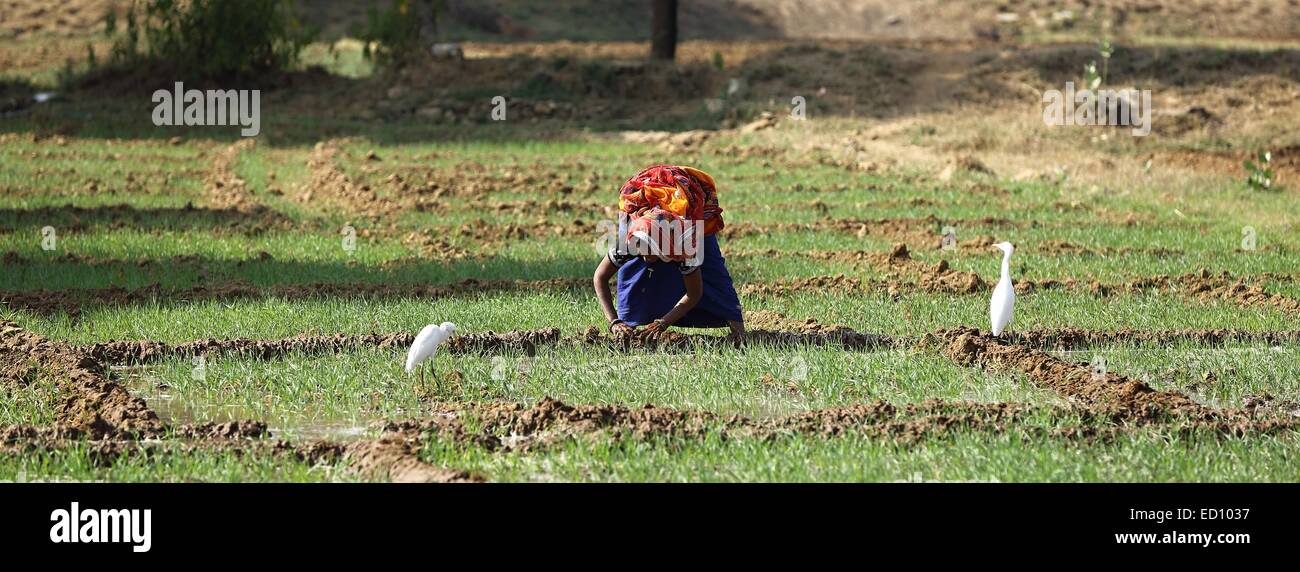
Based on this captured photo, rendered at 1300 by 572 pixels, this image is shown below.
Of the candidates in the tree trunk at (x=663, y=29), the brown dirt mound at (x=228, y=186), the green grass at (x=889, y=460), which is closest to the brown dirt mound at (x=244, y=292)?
the green grass at (x=889, y=460)

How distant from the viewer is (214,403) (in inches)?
282

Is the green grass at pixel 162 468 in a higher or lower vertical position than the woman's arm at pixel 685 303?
lower

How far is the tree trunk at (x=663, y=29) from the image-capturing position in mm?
25922

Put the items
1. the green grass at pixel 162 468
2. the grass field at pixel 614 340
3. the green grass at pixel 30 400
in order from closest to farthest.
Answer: the green grass at pixel 162 468 < the grass field at pixel 614 340 < the green grass at pixel 30 400

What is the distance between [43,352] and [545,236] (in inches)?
227

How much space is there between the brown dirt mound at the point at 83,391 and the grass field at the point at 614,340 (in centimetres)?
2

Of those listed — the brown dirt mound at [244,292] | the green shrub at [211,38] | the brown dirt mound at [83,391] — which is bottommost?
the brown dirt mound at [244,292]

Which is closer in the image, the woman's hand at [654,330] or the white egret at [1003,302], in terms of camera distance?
the white egret at [1003,302]

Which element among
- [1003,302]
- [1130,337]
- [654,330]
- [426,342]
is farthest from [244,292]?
[1130,337]

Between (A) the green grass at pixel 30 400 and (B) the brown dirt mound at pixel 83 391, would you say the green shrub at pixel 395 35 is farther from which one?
(A) the green grass at pixel 30 400

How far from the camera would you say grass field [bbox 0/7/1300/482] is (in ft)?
20.0

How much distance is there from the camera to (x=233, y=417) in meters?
6.90

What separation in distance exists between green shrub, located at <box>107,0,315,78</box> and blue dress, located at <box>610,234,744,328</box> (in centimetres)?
1843

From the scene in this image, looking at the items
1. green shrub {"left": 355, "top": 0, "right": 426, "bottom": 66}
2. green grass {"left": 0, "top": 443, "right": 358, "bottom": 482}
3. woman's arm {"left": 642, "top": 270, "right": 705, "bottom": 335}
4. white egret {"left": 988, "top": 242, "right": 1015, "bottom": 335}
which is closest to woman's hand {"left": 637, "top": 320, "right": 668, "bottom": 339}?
woman's arm {"left": 642, "top": 270, "right": 705, "bottom": 335}
